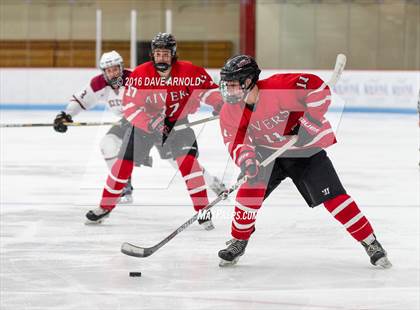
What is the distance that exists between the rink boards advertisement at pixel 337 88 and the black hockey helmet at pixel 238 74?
8.87 metres

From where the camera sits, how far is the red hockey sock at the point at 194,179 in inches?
176

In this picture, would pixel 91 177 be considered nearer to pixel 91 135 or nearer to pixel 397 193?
pixel 397 193

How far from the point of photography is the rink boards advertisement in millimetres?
12258

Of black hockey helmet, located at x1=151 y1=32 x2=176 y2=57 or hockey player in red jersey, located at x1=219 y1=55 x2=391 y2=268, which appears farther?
black hockey helmet, located at x1=151 y1=32 x2=176 y2=57

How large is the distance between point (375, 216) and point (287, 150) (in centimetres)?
132

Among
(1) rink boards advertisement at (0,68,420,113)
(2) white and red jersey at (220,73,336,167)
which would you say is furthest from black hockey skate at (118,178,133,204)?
(1) rink boards advertisement at (0,68,420,113)

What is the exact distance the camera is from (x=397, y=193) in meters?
5.61

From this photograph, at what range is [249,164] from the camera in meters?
3.47

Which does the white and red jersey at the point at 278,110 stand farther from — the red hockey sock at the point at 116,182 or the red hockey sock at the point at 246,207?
the red hockey sock at the point at 116,182

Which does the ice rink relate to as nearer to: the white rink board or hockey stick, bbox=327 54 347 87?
hockey stick, bbox=327 54 347 87

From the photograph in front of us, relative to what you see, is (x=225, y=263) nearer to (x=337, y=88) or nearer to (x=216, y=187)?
(x=216, y=187)

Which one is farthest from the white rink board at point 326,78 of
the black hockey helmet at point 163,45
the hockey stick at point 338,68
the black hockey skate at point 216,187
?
the hockey stick at point 338,68

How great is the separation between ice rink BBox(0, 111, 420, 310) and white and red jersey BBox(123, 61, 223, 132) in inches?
22.2

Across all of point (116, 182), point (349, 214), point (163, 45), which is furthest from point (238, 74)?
point (116, 182)
